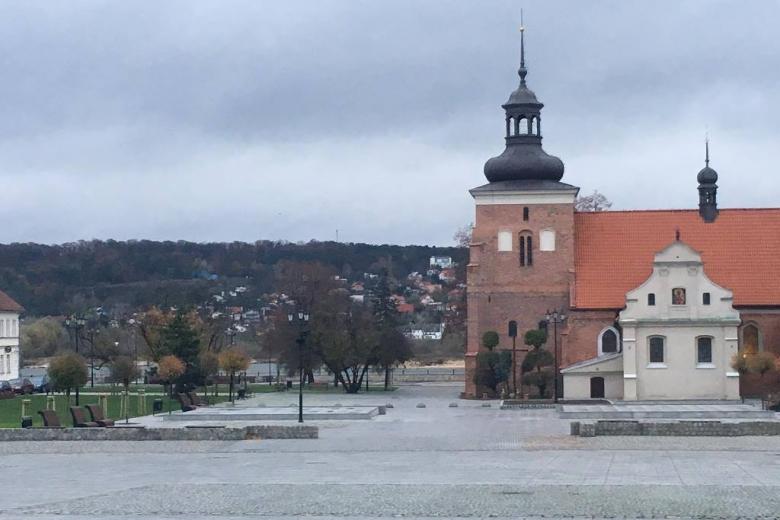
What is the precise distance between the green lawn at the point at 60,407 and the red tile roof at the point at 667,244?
1794cm

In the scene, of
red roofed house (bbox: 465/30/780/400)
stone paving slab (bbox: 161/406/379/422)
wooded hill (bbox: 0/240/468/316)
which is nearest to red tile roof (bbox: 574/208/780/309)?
red roofed house (bbox: 465/30/780/400)

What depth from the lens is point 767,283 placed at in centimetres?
6134

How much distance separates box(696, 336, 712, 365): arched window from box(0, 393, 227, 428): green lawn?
21058 millimetres

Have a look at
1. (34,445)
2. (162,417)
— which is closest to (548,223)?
(162,417)

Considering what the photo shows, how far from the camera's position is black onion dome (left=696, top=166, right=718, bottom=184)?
6462 centimetres

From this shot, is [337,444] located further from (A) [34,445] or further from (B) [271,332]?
(B) [271,332]

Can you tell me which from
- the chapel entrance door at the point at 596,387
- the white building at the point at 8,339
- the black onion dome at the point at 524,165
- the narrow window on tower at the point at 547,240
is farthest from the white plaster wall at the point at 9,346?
the chapel entrance door at the point at 596,387

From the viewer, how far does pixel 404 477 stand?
92.0 ft

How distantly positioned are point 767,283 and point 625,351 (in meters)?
7.68

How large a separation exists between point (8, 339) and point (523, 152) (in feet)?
134

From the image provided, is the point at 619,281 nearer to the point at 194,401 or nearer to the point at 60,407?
the point at 194,401

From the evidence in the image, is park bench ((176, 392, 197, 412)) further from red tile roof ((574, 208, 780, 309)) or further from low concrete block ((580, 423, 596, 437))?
low concrete block ((580, 423, 596, 437))

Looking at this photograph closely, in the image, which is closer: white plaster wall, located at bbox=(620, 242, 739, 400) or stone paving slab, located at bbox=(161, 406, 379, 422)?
stone paving slab, located at bbox=(161, 406, 379, 422)

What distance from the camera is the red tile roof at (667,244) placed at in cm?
6178
